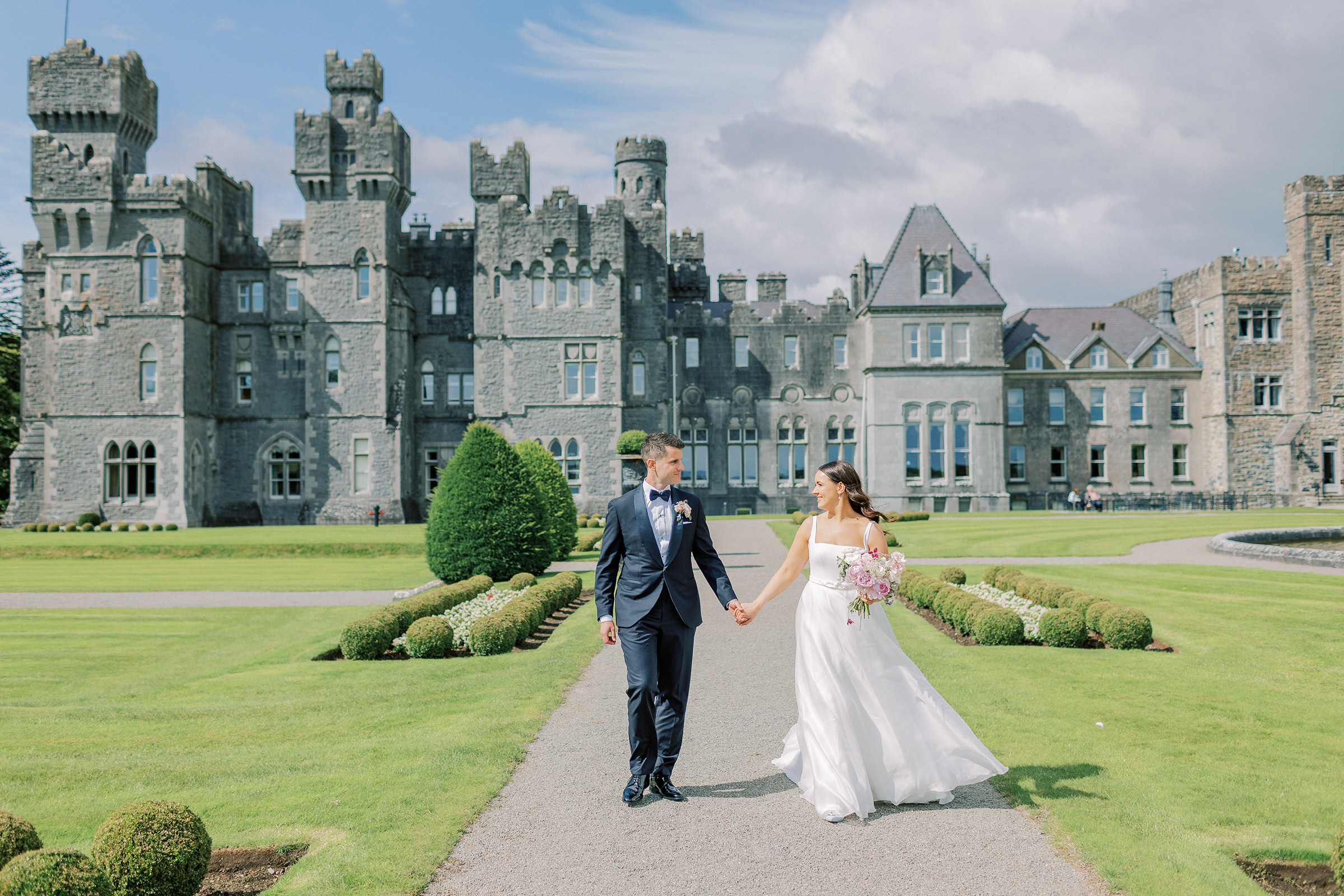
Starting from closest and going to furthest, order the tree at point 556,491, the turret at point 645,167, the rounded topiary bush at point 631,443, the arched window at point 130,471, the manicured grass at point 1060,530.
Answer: the tree at point 556,491 → the manicured grass at point 1060,530 → the rounded topiary bush at point 631,443 → the arched window at point 130,471 → the turret at point 645,167

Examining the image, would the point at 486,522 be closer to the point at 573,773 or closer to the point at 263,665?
the point at 263,665

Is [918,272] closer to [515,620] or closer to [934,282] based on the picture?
[934,282]

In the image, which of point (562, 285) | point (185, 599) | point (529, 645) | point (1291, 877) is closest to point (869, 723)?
point (1291, 877)

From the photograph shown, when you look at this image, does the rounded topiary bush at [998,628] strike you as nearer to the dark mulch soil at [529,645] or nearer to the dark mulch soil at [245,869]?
the dark mulch soil at [529,645]

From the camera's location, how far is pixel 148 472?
38.9m

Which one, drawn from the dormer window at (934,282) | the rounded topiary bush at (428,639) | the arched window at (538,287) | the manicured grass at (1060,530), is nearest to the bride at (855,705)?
the rounded topiary bush at (428,639)

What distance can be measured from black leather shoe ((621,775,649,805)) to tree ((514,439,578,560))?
15704 mm

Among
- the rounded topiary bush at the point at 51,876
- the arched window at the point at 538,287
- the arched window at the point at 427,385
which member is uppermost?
the arched window at the point at 538,287

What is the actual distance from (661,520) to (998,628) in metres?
6.84

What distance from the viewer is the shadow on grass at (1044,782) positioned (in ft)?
19.1

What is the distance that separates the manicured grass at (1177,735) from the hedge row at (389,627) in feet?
21.1

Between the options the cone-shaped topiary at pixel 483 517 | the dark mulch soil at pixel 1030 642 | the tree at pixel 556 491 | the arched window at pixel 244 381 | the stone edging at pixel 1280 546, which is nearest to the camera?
the dark mulch soil at pixel 1030 642

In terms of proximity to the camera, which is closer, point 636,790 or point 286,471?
point 636,790

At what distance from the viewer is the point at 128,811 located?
4.46 meters
